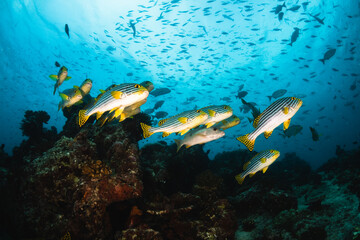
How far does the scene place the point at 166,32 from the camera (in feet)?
102

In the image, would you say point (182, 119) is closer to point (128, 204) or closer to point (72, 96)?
point (128, 204)

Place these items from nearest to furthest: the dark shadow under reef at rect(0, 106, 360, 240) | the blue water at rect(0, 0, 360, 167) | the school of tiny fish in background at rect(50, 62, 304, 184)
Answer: the school of tiny fish in background at rect(50, 62, 304, 184), the dark shadow under reef at rect(0, 106, 360, 240), the blue water at rect(0, 0, 360, 167)

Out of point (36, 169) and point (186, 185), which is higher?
point (36, 169)

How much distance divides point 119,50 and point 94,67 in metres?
9.05

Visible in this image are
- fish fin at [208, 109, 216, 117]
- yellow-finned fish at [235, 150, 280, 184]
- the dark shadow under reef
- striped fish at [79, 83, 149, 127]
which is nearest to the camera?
striped fish at [79, 83, 149, 127]

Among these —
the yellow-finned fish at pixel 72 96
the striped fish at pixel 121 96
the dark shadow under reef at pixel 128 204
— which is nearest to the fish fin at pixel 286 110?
the striped fish at pixel 121 96

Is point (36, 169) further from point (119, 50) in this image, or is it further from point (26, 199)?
point (119, 50)

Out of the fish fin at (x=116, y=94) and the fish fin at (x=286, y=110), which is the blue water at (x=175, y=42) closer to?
the fish fin at (x=286, y=110)

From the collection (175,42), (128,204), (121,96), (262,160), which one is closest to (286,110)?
(262,160)

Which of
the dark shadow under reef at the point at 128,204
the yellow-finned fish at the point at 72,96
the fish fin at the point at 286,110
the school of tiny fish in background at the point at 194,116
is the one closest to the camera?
the fish fin at the point at 286,110

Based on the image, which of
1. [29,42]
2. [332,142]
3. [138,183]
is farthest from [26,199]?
[332,142]

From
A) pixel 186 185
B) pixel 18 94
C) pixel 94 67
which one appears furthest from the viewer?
pixel 18 94

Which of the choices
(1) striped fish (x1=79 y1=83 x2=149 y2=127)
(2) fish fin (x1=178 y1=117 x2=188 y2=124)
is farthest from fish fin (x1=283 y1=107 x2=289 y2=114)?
(1) striped fish (x1=79 y1=83 x2=149 y2=127)

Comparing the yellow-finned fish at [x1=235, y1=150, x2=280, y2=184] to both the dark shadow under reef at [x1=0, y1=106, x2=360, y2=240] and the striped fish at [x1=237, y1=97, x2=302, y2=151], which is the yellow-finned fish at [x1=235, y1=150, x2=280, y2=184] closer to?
the dark shadow under reef at [x1=0, y1=106, x2=360, y2=240]
